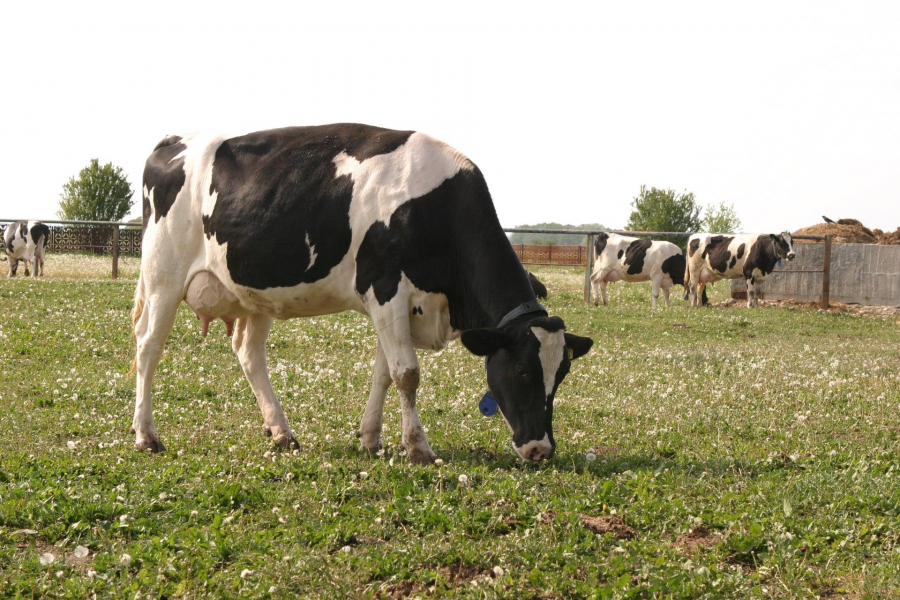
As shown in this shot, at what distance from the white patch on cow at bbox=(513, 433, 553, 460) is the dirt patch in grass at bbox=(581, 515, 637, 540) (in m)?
1.11

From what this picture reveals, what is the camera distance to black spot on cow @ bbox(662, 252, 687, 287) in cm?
2850

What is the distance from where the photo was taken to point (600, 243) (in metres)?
29.3

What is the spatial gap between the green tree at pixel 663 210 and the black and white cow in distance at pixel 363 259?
76.1 metres

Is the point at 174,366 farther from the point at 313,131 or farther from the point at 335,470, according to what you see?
the point at 335,470

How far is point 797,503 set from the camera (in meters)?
5.79

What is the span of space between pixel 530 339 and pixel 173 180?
12.4ft

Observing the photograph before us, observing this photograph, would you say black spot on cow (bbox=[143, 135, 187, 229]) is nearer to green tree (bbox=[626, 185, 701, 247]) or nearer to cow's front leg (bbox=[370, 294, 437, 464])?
cow's front leg (bbox=[370, 294, 437, 464])

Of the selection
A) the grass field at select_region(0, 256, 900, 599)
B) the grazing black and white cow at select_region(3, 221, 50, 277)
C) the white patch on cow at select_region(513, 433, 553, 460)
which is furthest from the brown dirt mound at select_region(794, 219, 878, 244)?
the white patch on cow at select_region(513, 433, 553, 460)

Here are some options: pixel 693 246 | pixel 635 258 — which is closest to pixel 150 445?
pixel 635 258

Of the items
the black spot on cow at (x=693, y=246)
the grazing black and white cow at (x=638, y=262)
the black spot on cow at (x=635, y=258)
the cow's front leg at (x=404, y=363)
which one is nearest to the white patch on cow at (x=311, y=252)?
the cow's front leg at (x=404, y=363)

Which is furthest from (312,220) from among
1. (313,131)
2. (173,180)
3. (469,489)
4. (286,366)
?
(286,366)

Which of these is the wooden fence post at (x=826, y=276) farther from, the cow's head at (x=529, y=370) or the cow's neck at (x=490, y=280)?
the cow's head at (x=529, y=370)

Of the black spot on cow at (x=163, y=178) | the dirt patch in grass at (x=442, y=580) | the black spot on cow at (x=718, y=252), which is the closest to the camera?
the dirt patch in grass at (x=442, y=580)

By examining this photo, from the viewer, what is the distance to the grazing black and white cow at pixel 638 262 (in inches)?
1122
